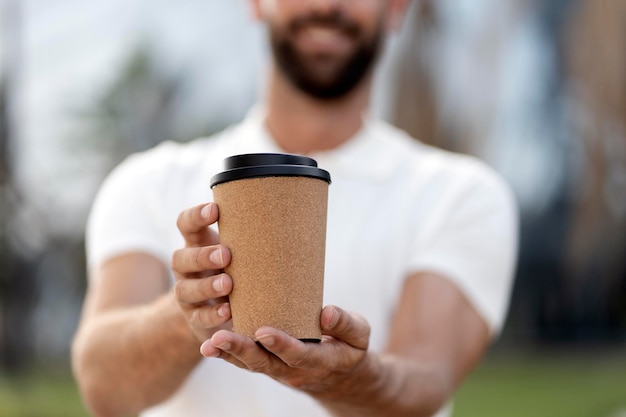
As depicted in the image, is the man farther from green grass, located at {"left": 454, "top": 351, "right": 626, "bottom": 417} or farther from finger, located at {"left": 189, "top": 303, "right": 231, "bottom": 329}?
green grass, located at {"left": 454, "top": 351, "right": 626, "bottom": 417}

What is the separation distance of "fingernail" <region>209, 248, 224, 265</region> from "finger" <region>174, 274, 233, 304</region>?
2 centimetres

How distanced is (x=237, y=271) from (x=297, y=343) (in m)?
0.12

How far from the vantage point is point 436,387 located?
1.60 metres

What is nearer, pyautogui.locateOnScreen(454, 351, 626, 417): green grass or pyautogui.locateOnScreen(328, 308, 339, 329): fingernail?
pyautogui.locateOnScreen(328, 308, 339, 329): fingernail

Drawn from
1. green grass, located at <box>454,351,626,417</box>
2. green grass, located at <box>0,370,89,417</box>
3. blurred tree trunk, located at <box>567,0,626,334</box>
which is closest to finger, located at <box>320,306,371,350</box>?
blurred tree trunk, located at <box>567,0,626,334</box>

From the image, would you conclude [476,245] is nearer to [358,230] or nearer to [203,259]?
[358,230]

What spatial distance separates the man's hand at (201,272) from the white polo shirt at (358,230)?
64 centimetres

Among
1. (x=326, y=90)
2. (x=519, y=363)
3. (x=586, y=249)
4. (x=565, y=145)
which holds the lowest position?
(x=519, y=363)

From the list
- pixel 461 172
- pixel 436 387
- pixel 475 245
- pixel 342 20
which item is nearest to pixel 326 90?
pixel 342 20

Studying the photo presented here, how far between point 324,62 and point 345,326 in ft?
3.03

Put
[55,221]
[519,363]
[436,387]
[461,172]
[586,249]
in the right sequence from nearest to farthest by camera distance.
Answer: [436,387], [461,172], [586,249], [55,221], [519,363]

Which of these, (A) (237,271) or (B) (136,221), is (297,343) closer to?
(A) (237,271)

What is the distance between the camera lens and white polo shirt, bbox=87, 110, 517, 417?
174 cm

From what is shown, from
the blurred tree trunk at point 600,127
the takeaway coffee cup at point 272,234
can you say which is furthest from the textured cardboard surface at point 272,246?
the blurred tree trunk at point 600,127
